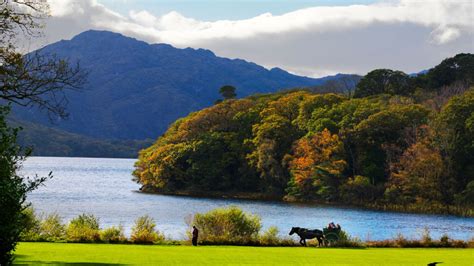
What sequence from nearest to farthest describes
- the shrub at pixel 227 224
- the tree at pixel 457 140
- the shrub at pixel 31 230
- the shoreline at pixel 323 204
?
the shrub at pixel 31 230 < the shrub at pixel 227 224 < the shoreline at pixel 323 204 < the tree at pixel 457 140

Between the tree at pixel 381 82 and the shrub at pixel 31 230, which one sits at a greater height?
the tree at pixel 381 82

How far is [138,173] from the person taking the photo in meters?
128

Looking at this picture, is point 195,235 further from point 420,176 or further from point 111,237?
point 420,176

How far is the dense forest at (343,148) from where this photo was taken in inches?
3484

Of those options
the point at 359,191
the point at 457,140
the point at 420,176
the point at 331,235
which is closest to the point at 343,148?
the point at 359,191

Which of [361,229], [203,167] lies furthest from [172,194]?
[361,229]

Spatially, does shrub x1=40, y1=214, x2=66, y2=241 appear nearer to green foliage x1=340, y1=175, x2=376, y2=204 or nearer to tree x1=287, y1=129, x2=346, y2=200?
green foliage x1=340, y1=175, x2=376, y2=204

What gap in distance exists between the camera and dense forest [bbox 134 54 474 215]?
8850cm

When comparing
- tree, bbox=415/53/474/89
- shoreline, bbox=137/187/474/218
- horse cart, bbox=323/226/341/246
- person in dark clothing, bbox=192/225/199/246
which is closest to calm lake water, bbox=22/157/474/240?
shoreline, bbox=137/187/474/218

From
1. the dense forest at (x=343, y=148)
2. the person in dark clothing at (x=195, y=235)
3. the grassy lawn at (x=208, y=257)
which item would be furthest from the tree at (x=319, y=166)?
the grassy lawn at (x=208, y=257)

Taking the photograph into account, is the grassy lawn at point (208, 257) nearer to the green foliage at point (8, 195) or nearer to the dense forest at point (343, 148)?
the green foliage at point (8, 195)

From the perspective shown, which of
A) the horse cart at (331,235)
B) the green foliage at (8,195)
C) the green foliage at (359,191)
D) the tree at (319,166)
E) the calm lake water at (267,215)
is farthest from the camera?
the tree at (319,166)

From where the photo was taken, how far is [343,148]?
97.1 meters

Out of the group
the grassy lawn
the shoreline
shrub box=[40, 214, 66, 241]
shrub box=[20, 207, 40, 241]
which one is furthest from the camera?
the shoreline
